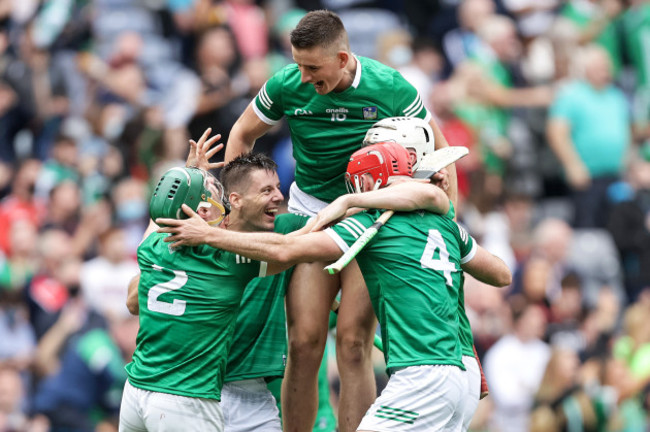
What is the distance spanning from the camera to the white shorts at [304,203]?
303 inches

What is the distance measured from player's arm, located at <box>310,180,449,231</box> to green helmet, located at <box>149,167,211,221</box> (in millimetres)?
667

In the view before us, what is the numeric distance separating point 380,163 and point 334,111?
0.68 m

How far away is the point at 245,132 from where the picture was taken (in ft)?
25.8

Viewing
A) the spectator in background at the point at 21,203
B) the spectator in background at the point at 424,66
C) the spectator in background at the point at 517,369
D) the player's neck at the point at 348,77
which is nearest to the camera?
the player's neck at the point at 348,77

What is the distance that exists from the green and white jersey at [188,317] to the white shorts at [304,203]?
1.06 meters

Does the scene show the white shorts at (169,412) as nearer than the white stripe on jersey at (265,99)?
Yes

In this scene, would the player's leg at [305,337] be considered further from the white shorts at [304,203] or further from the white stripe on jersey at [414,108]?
the white stripe on jersey at [414,108]

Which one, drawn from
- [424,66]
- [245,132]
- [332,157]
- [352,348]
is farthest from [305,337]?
[424,66]

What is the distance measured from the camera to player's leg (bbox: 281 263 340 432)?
737 cm

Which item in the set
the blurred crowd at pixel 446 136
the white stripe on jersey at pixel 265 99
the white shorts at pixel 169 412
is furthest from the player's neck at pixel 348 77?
the blurred crowd at pixel 446 136

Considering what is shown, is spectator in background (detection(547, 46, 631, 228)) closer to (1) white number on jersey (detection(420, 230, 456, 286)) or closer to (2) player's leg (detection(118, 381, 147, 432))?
(1) white number on jersey (detection(420, 230, 456, 286))

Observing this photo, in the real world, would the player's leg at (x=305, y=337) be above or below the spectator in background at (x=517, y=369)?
above

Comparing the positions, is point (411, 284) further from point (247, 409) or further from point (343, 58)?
point (247, 409)

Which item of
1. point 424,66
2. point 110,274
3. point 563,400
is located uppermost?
point 424,66
